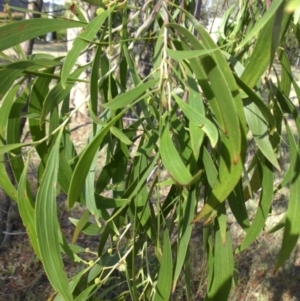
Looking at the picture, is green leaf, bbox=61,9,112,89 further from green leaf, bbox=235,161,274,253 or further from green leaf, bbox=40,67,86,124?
green leaf, bbox=235,161,274,253

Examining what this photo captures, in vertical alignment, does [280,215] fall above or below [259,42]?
below

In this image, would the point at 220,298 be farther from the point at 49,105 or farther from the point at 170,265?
the point at 49,105

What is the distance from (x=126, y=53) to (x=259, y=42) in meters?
0.16

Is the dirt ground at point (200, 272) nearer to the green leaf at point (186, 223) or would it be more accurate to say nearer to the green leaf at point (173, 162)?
the green leaf at point (186, 223)

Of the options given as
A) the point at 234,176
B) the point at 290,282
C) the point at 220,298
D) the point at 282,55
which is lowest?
the point at 290,282

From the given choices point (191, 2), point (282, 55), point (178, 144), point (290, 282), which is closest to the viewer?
point (178, 144)

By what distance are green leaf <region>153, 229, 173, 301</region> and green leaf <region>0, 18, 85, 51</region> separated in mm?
320

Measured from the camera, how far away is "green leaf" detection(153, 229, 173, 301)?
74 centimetres

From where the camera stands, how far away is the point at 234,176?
23.4 inches

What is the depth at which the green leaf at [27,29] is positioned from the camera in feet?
1.95

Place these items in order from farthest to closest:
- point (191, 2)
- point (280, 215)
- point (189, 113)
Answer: point (280, 215)
point (191, 2)
point (189, 113)

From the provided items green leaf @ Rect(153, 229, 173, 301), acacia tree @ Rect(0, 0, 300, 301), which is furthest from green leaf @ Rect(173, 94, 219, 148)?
green leaf @ Rect(153, 229, 173, 301)

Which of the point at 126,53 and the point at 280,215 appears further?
the point at 280,215

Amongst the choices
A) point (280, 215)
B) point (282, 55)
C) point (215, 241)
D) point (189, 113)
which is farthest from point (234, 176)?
point (280, 215)
